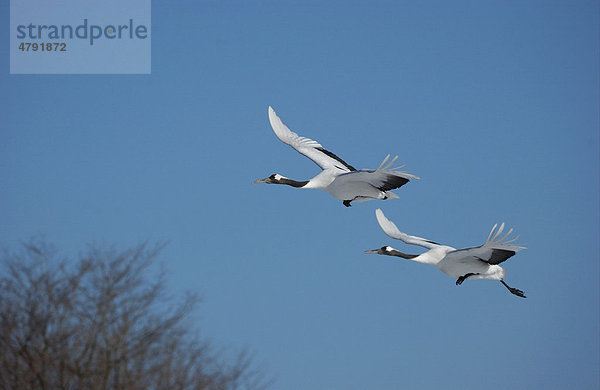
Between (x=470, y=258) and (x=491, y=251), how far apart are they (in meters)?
0.73

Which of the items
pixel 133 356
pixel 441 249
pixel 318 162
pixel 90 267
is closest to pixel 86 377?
pixel 133 356

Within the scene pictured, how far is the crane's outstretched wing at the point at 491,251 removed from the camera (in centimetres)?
1733

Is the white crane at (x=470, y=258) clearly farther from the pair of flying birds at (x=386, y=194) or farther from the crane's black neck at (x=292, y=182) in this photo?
the crane's black neck at (x=292, y=182)

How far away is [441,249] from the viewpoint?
1972cm

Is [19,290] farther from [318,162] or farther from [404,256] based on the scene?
[404,256]

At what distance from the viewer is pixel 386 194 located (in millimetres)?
19703

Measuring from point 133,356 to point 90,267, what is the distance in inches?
101

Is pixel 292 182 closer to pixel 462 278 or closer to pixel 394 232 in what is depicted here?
pixel 394 232

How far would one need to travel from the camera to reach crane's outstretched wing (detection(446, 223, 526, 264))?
56.9 feet

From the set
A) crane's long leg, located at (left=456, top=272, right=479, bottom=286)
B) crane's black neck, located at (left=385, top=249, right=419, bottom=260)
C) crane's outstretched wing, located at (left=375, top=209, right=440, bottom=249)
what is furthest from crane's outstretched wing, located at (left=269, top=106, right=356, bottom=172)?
crane's long leg, located at (left=456, top=272, right=479, bottom=286)

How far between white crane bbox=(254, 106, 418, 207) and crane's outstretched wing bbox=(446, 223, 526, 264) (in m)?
1.88

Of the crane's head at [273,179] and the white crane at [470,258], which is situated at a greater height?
the crane's head at [273,179]

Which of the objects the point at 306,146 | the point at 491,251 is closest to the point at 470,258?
the point at 491,251

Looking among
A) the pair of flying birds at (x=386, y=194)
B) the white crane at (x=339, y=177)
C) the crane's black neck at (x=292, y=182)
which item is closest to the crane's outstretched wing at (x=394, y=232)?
the pair of flying birds at (x=386, y=194)
